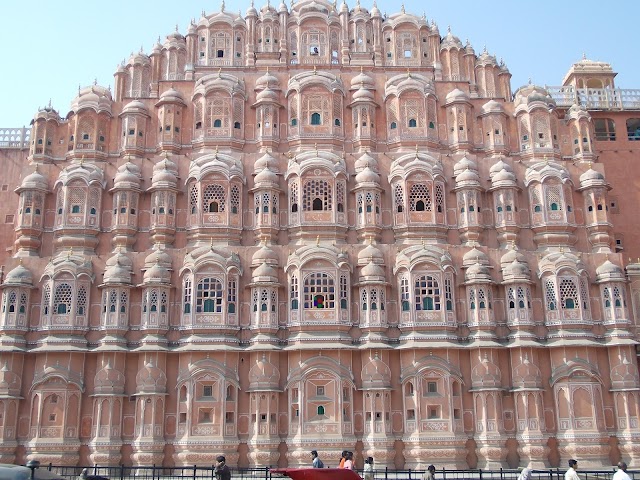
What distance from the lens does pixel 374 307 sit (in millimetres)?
32250

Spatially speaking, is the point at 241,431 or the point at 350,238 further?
the point at 350,238

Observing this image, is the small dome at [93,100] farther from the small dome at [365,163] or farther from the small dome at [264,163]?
the small dome at [365,163]

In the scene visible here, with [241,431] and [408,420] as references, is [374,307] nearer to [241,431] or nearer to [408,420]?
[408,420]

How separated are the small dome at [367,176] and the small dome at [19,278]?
16624 mm

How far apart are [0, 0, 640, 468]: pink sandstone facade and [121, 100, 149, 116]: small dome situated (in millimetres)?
401

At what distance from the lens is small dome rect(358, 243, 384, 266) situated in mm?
32938

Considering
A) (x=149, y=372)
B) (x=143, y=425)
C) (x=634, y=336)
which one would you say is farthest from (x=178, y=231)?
(x=634, y=336)

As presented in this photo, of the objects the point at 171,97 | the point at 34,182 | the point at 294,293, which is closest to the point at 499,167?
the point at 294,293

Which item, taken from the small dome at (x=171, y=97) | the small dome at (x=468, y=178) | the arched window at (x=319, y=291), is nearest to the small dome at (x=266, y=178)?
the arched window at (x=319, y=291)

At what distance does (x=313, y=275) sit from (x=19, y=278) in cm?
1382

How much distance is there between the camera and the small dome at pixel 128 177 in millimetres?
34441

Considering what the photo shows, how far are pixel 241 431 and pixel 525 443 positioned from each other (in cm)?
1274

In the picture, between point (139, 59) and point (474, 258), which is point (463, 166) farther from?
point (139, 59)

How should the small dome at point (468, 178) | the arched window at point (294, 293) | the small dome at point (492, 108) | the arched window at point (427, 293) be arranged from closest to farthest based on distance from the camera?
the arched window at point (294, 293)
the arched window at point (427, 293)
the small dome at point (468, 178)
the small dome at point (492, 108)
